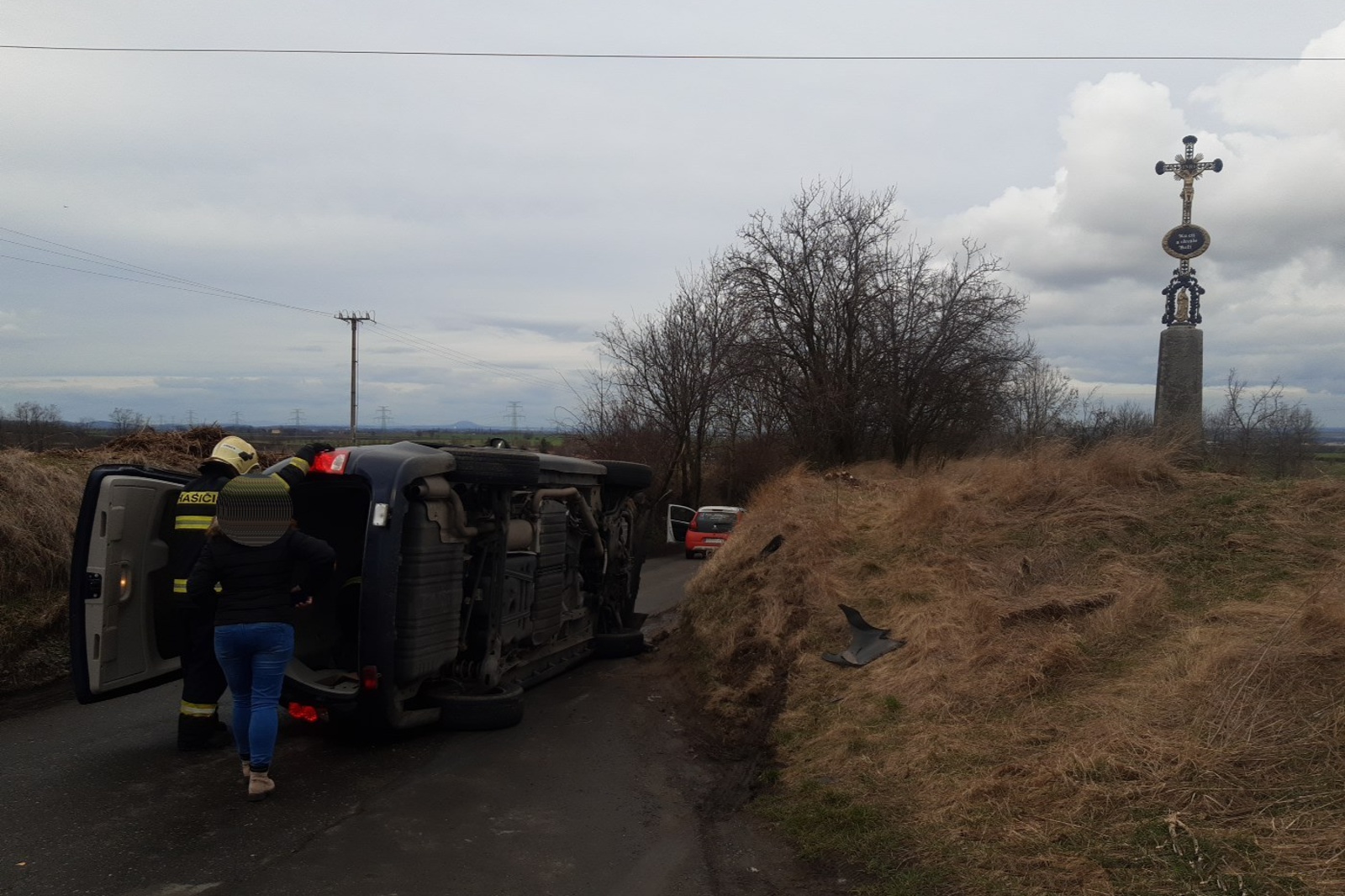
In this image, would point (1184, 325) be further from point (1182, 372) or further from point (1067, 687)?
point (1067, 687)

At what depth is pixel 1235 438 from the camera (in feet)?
57.9

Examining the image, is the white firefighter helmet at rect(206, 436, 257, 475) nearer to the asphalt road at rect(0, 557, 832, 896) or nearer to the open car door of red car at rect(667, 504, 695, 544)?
the asphalt road at rect(0, 557, 832, 896)

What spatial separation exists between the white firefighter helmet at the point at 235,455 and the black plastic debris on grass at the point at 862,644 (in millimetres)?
4710

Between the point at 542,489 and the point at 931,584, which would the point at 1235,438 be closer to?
the point at 931,584

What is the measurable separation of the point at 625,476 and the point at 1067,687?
5209 millimetres

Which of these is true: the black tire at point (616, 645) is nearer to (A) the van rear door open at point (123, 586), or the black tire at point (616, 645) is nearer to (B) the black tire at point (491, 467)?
(B) the black tire at point (491, 467)

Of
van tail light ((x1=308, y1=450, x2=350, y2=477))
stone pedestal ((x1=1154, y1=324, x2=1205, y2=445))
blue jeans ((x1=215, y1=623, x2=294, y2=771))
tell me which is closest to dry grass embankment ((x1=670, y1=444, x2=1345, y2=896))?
blue jeans ((x1=215, y1=623, x2=294, y2=771))

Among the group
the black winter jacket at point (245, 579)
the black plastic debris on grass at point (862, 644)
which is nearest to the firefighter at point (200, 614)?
the black winter jacket at point (245, 579)

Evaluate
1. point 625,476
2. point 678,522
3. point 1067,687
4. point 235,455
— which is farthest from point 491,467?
point 678,522

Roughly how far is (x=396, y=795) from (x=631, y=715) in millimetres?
2658

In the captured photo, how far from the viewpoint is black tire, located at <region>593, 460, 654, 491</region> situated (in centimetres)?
989

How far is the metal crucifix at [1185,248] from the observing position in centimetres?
1695

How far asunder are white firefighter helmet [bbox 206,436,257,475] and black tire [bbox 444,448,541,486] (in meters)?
1.28

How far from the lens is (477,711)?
6730mm
